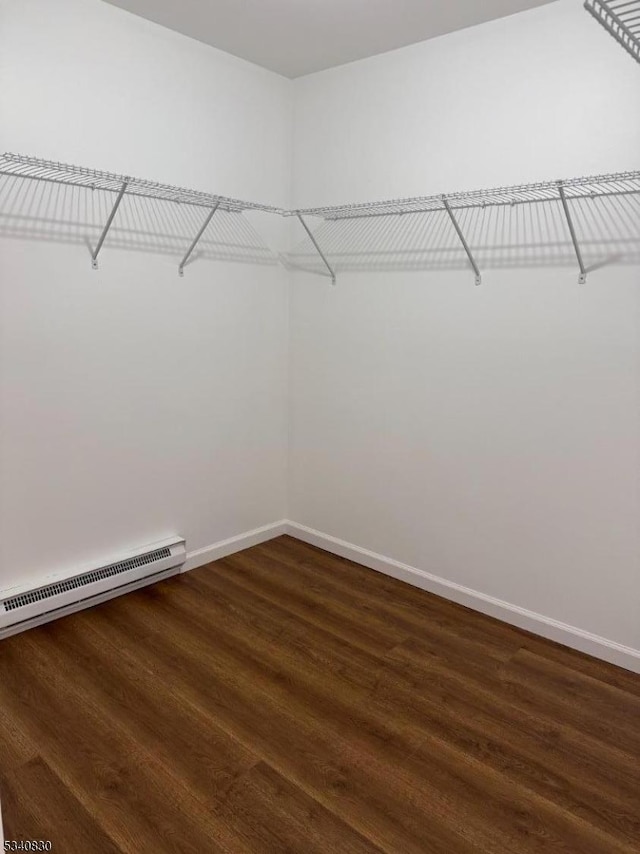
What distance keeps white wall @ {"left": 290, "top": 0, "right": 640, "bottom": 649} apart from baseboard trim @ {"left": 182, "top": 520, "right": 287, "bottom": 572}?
364 mm

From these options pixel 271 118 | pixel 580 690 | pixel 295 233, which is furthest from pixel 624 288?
pixel 271 118

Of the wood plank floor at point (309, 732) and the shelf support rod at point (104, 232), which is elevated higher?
the shelf support rod at point (104, 232)

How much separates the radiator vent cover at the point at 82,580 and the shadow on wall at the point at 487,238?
1.81 m

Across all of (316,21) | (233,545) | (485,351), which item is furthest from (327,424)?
(316,21)

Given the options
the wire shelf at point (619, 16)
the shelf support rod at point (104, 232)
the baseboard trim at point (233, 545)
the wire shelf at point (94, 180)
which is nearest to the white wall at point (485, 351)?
the baseboard trim at point (233, 545)

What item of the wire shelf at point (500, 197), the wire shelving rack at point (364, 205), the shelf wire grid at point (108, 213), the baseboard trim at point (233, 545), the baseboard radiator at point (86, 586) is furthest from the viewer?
the baseboard trim at point (233, 545)

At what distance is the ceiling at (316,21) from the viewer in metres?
2.54

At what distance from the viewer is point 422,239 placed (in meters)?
3.00

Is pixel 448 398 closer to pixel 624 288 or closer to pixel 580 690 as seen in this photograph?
pixel 624 288

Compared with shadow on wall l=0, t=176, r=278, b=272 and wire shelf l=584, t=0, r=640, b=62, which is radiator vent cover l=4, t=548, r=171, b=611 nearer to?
shadow on wall l=0, t=176, r=278, b=272

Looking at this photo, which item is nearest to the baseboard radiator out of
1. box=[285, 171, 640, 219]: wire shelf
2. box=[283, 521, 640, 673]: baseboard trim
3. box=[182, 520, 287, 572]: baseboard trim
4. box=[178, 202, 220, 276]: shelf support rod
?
box=[182, 520, 287, 572]: baseboard trim

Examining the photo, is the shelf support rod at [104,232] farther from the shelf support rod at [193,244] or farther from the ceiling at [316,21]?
the ceiling at [316,21]

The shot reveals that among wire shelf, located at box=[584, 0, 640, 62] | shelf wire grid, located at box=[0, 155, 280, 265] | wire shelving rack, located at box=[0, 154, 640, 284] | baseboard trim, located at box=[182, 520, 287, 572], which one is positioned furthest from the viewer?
baseboard trim, located at box=[182, 520, 287, 572]

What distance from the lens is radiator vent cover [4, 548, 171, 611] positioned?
2615 mm
